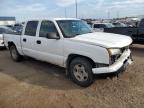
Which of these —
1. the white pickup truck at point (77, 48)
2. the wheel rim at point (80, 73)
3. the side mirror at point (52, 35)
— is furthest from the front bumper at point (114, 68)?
the side mirror at point (52, 35)

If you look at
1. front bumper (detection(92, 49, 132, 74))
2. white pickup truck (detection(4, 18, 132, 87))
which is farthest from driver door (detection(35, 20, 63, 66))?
front bumper (detection(92, 49, 132, 74))

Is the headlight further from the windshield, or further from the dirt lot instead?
the windshield

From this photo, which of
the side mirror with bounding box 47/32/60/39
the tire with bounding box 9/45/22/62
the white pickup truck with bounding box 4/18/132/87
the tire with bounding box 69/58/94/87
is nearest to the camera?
the white pickup truck with bounding box 4/18/132/87

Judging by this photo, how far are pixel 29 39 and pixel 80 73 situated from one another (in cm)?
257

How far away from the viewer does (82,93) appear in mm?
4926

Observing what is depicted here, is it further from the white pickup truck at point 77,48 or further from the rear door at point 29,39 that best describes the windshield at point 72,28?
the rear door at point 29,39

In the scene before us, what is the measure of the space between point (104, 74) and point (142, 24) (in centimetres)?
705

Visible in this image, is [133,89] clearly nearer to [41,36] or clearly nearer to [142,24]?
[41,36]

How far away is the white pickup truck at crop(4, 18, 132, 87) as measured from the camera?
4.82m

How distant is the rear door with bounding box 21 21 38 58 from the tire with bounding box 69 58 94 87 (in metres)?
1.91

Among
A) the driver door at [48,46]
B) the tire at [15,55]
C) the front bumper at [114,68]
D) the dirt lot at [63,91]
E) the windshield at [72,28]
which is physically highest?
the windshield at [72,28]

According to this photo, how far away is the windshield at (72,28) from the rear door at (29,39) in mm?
1154

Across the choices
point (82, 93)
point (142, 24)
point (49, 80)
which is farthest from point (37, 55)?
point (142, 24)

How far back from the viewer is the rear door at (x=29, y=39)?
22.4 feet
